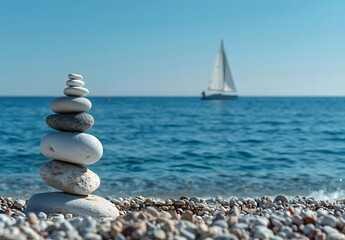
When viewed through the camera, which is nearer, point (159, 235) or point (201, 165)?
point (159, 235)

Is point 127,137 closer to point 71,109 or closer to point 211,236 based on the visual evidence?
point 71,109

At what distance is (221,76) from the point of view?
63000 mm

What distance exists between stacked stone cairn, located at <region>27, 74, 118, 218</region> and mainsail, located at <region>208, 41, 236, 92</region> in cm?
5551

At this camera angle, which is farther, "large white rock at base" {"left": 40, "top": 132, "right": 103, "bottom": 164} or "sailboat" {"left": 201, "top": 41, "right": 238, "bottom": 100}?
"sailboat" {"left": 201, "top": 41, "right": 238, "bottom": 100}

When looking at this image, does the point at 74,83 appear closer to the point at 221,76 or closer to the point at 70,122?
the point at 70,122

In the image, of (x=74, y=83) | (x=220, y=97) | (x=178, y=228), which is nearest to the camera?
(x=178, y=228)

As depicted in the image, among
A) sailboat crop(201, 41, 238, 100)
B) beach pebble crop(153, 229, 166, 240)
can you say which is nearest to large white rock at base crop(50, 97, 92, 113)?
beach pebble crop(153, 229, 166, 240)

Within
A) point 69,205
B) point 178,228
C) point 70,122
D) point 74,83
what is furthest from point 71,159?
point 178,228

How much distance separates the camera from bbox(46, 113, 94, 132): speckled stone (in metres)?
6.46

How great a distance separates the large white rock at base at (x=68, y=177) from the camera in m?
6.47

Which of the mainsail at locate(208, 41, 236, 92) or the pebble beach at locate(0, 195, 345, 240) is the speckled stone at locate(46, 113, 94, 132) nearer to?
the pebble beach at locate(0, 195, 345, 240)

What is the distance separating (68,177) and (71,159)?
220 mm

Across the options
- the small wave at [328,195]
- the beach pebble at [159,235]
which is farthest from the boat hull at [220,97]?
the beach pebble at [159,235]

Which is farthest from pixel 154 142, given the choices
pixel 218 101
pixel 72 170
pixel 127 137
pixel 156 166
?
pixel 218 101
